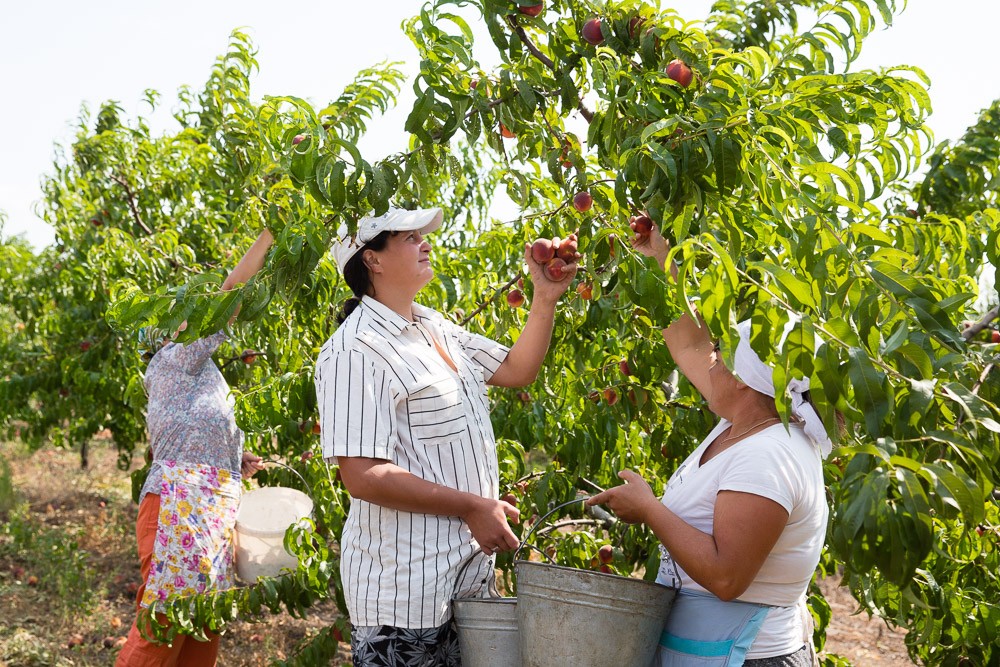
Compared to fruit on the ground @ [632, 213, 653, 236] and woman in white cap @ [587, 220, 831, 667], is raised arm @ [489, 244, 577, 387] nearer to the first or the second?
fruit on the ground @ [632, 213, 653, 236]

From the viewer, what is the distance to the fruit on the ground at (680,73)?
196cm

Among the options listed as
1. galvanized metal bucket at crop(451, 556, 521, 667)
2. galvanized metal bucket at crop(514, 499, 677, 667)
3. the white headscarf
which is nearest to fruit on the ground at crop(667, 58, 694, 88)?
the white headscarf

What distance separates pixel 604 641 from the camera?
1.74 meters

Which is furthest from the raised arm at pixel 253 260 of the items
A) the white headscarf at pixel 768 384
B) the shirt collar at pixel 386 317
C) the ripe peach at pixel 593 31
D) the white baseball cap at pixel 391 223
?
the white headscarf at pixel 768 384

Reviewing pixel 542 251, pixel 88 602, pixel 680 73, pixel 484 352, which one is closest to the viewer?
pixel 680 73

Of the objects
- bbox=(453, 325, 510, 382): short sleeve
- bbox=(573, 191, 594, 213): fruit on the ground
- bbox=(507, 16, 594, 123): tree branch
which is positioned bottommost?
bbox=(453, 325, 510, 382): short sleeve

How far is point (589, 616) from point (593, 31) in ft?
4.21

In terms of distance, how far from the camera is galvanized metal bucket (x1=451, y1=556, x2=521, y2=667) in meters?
1.96

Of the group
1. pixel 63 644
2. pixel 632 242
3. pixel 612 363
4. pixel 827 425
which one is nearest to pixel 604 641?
pixel 827 425

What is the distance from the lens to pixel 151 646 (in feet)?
11.3

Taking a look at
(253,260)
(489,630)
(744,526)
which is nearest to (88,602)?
(253,260)

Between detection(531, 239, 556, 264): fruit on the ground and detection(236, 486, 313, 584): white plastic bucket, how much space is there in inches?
66.5

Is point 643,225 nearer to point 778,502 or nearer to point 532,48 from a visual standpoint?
point 532,48

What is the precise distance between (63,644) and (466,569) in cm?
395
